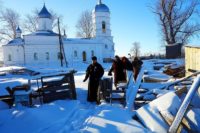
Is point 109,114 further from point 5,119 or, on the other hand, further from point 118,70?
point 118,70

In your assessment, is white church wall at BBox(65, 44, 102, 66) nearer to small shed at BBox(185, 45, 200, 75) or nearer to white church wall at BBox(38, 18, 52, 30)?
white church wall at BBox(38, 18, 52, 30)

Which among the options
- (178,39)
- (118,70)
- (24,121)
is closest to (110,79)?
(118,70)

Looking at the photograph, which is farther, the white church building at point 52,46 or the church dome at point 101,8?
the church dome at point 101,8

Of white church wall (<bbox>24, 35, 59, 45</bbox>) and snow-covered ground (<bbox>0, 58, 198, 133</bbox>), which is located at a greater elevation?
white church wall (<bbox>24, 35, 59, 45</bbox>)

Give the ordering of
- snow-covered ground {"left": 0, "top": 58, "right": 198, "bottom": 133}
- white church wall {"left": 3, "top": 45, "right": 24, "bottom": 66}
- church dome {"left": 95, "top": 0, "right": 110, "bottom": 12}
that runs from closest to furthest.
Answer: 1. snow-covered ground {"left": 0, "top": 58, "right": 198, "bottom": 133}
2. white church wall {"left": 3, "top": 45, "right": 24, "bottom": 66}
3. church dome {"left": 95, "top": 0, "right": 110, "bottom": 12}

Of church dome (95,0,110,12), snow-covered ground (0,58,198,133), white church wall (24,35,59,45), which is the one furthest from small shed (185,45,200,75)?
church dome (95,0,110,12)

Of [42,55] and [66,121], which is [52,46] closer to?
[42,55]

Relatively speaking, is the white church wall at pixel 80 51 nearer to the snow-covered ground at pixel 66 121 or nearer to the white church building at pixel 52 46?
the white church building at pixel 52 46

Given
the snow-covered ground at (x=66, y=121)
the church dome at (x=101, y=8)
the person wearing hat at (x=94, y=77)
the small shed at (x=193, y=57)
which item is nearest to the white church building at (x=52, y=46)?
the church dome at (x=101, y=8)

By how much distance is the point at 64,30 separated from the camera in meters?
63.0

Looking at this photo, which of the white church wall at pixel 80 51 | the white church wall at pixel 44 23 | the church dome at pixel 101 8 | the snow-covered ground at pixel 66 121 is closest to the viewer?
the snow-covered ground at pixel 66 121

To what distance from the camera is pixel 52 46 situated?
169 ft

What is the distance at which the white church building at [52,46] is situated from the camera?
5009cm

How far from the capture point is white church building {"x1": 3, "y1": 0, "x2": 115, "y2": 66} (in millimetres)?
50094
